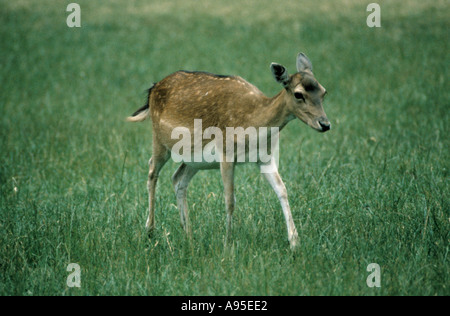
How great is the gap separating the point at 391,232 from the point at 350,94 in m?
7.14

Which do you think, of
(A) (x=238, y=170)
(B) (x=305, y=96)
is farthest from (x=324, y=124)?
(A) (x=238, y=170)

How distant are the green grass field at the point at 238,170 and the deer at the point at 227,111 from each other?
35 centimetres

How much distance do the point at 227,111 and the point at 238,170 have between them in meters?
2.83

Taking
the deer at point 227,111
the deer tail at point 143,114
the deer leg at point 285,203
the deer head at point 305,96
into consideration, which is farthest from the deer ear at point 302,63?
the deer tail at point 143,114

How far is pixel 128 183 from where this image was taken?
7.80 meters

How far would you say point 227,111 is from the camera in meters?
6.18

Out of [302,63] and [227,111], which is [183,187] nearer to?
[227,111]

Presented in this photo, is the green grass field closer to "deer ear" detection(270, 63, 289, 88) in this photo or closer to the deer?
the deer

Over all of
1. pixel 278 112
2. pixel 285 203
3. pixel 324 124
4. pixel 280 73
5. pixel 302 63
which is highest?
pixel 302 63

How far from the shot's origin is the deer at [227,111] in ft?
18.4

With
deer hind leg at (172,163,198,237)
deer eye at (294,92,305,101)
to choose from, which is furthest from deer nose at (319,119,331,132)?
deer hind leg at (172,163,198,237)

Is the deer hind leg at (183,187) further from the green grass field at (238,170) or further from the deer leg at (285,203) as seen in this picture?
Answer: the deer leg at (285,203)
